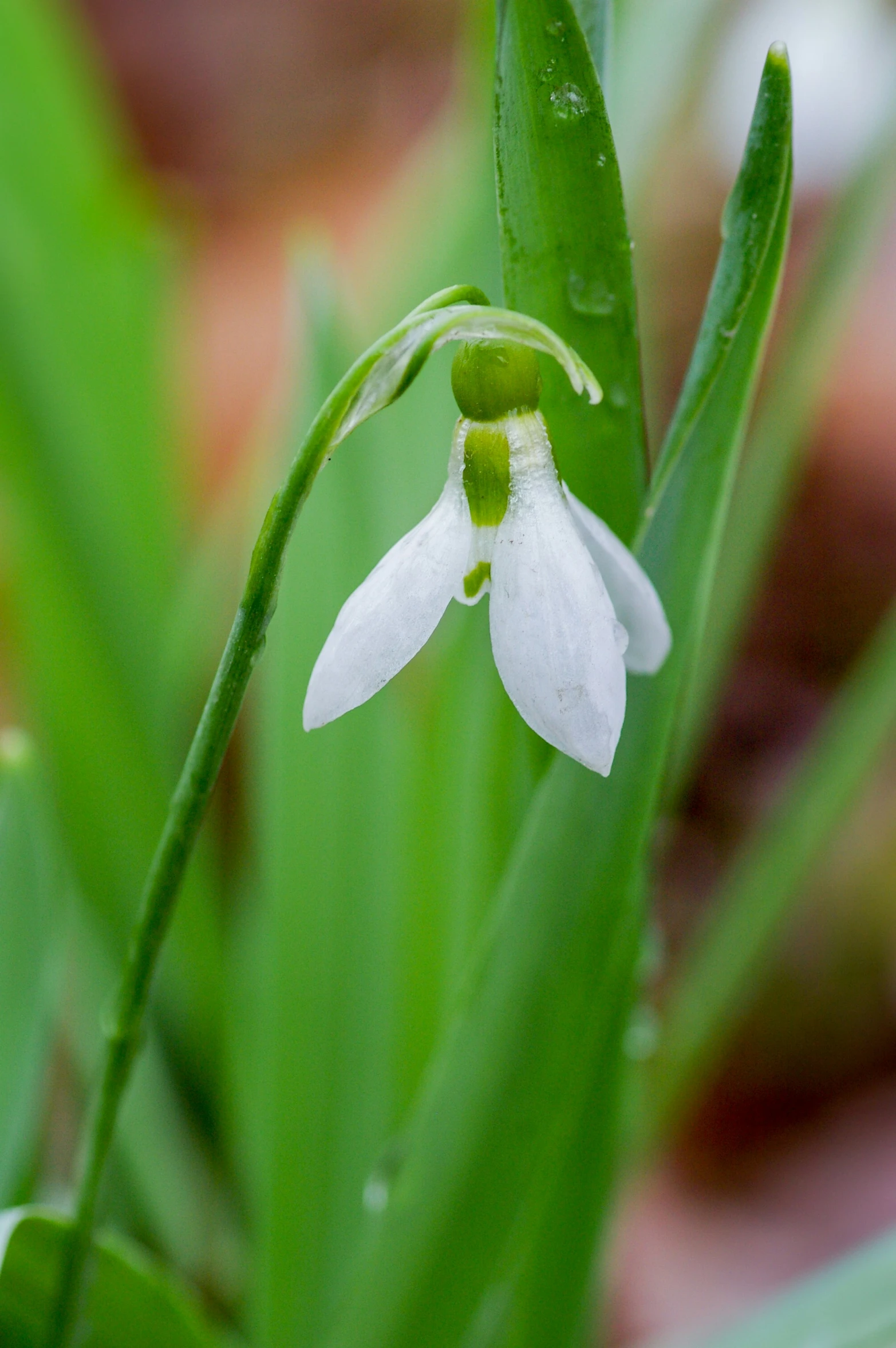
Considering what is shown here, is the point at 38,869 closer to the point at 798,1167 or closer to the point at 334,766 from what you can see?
the point at 334,766

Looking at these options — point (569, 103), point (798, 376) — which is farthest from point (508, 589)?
point (798, 376)

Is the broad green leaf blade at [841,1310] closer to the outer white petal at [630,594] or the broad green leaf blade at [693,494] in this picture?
the broad green leaf blade at [693,494]

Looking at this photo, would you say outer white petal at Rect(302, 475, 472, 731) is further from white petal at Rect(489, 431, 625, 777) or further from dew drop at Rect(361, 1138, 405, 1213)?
dew drop at Rect(361, 1138, 405, 1213)

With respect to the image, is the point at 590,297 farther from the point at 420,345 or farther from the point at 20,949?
the point at 20,949

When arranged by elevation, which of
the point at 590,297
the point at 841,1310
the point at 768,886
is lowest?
the point at 768,886

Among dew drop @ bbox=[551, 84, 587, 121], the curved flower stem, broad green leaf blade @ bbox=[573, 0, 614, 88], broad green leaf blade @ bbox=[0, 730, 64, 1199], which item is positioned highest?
broad green leaf blade @ bbox=[573, 0, 614, 88]

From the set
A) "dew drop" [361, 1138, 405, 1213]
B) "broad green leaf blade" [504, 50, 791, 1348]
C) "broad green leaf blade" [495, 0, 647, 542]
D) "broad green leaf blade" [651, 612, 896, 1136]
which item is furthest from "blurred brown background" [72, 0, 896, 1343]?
"broad green leaf blade" [495, 0, 647, 542]
